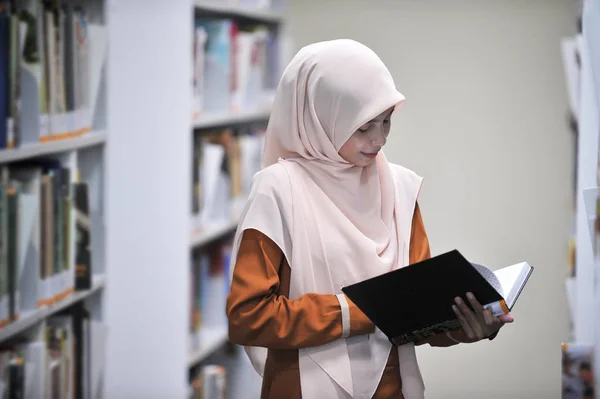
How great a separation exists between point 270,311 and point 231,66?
199 cm

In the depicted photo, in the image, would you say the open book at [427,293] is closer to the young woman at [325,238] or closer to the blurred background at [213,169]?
the young woman at [325,238]

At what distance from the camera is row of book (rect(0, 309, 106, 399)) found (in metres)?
2.03

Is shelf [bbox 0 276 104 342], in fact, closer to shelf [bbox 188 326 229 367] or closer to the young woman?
shelf [bbox 188 326 229 367]

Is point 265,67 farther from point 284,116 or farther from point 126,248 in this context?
point 284,116

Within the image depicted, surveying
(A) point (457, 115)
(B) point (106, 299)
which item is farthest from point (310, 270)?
(A) point (457, 115)

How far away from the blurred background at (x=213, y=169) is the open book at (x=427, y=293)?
0.51 ft

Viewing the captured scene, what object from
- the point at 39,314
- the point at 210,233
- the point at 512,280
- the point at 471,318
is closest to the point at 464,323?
the point at 471,318

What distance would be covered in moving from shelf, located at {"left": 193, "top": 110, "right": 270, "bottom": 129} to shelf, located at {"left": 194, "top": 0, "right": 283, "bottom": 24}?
37 cm

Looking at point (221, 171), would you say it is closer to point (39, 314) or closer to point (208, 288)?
point (208, 288)

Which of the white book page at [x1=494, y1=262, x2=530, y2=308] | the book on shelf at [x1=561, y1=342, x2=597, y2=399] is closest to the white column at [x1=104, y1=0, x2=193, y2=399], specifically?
the white book page at [x1=494, y1=262, x2=530, y2=308]

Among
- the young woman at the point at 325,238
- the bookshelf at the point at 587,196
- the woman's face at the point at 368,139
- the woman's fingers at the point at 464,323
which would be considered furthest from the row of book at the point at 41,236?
the bookshelf at the point at 587,196

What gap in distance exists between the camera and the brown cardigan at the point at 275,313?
4.41 feet

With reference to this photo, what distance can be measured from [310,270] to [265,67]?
2358 millimetres

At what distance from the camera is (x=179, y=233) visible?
2730 mm
